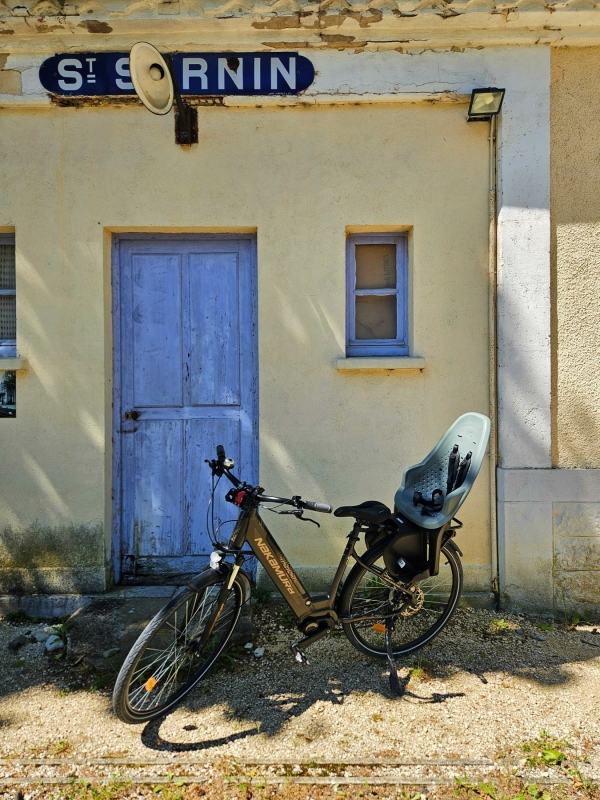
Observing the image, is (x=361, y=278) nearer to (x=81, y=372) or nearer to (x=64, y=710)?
(x=81, y=372)

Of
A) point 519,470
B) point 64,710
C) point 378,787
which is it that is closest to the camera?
point 378,787

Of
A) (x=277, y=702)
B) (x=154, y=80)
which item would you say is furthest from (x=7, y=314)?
(x=277, y=702)

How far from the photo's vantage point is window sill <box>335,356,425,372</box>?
3.86 metres

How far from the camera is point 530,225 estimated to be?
151 inches

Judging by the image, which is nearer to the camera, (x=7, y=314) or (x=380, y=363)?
(x=380, y=363)

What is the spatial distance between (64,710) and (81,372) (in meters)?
2.08

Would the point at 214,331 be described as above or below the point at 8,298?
below

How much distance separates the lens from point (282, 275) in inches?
154

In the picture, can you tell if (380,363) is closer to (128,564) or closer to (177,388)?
A: (177,388)

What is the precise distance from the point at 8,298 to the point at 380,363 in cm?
272

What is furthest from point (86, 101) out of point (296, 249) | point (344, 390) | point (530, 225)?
point (530, 225)

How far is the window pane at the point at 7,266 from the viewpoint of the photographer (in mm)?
4117

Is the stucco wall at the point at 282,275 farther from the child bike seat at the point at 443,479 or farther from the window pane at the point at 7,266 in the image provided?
the child bike seat at the point at 443,479

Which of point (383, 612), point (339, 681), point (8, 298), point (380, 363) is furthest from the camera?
point (8, 298)
